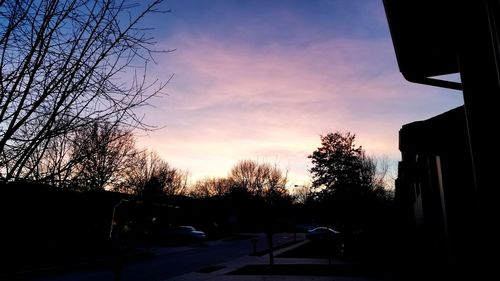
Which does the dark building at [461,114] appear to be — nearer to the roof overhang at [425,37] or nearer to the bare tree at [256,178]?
the roof overhang at [425,37]

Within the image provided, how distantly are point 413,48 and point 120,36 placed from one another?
11.9 feet

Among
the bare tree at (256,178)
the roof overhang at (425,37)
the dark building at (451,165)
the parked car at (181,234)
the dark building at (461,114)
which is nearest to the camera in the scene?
the dark building at (461,114)

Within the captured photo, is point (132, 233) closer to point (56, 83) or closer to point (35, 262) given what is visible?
point (35, 262)

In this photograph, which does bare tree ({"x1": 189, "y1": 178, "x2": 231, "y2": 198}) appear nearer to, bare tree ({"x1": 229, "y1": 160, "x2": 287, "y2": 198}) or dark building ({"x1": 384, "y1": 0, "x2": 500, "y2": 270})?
bare tree ({"x1": 229, "y1": 160, "x2": 287, "y2": 198})

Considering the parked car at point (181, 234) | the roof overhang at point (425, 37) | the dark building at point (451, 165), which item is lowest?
the parked car at point (181, 234)

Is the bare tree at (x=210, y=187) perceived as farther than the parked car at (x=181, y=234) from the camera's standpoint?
Yes

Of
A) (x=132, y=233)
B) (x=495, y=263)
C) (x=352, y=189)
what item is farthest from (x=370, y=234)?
(x=352, y=189)

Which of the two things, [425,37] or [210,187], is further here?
[210,187]

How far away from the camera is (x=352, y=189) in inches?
1708

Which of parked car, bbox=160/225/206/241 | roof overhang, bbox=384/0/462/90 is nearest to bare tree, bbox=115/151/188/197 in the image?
parked car, bbox=160/225/206/241

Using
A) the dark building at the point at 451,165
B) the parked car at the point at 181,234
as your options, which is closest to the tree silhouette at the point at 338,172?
the parked car at the point at 181,234

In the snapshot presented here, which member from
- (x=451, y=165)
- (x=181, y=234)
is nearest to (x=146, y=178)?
(x=181, y=234)

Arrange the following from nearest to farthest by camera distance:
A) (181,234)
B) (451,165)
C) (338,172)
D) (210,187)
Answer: (451,165) → (181,234) → (338,172) → (210,187)

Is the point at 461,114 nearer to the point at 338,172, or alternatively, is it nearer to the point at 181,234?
the point at 181,234
